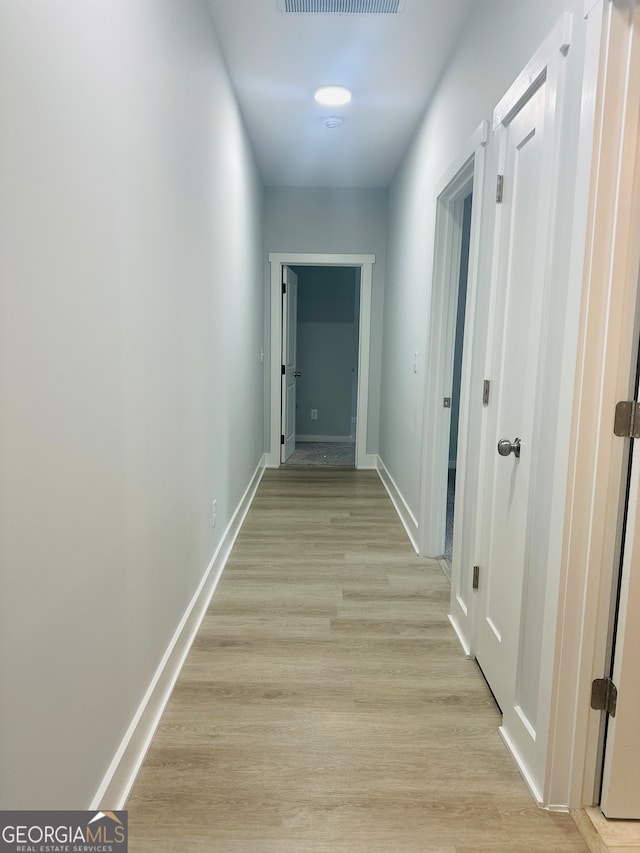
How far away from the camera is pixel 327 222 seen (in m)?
5.29

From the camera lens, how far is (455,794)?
1577 millimetres

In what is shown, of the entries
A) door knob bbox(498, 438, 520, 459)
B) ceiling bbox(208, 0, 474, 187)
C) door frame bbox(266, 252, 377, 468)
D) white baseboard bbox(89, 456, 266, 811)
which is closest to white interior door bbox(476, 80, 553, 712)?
door knob bbox(498, 438, 520, 459)

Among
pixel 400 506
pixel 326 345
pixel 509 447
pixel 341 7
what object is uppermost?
pixel 341 7

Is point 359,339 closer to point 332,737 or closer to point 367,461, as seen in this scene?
point 367,461

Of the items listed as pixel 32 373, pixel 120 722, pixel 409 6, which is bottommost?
pixel 120 722

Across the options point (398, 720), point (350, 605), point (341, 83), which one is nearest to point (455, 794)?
point (398, 720)

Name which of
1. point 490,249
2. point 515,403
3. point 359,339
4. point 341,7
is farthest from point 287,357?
point 515,403

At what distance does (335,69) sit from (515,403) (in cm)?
221

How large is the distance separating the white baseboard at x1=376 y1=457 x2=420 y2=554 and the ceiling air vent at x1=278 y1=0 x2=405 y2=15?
104 inches

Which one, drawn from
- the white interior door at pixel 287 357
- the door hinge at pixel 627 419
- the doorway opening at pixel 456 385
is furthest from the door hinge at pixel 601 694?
the white interior door at pixel 287 357

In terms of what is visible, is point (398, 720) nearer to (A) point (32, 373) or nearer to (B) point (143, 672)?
(B) point (143, 672)

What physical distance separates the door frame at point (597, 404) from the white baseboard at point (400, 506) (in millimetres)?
1875

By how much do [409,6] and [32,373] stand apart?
7.83 ft

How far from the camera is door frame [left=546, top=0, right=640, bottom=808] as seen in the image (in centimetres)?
131
